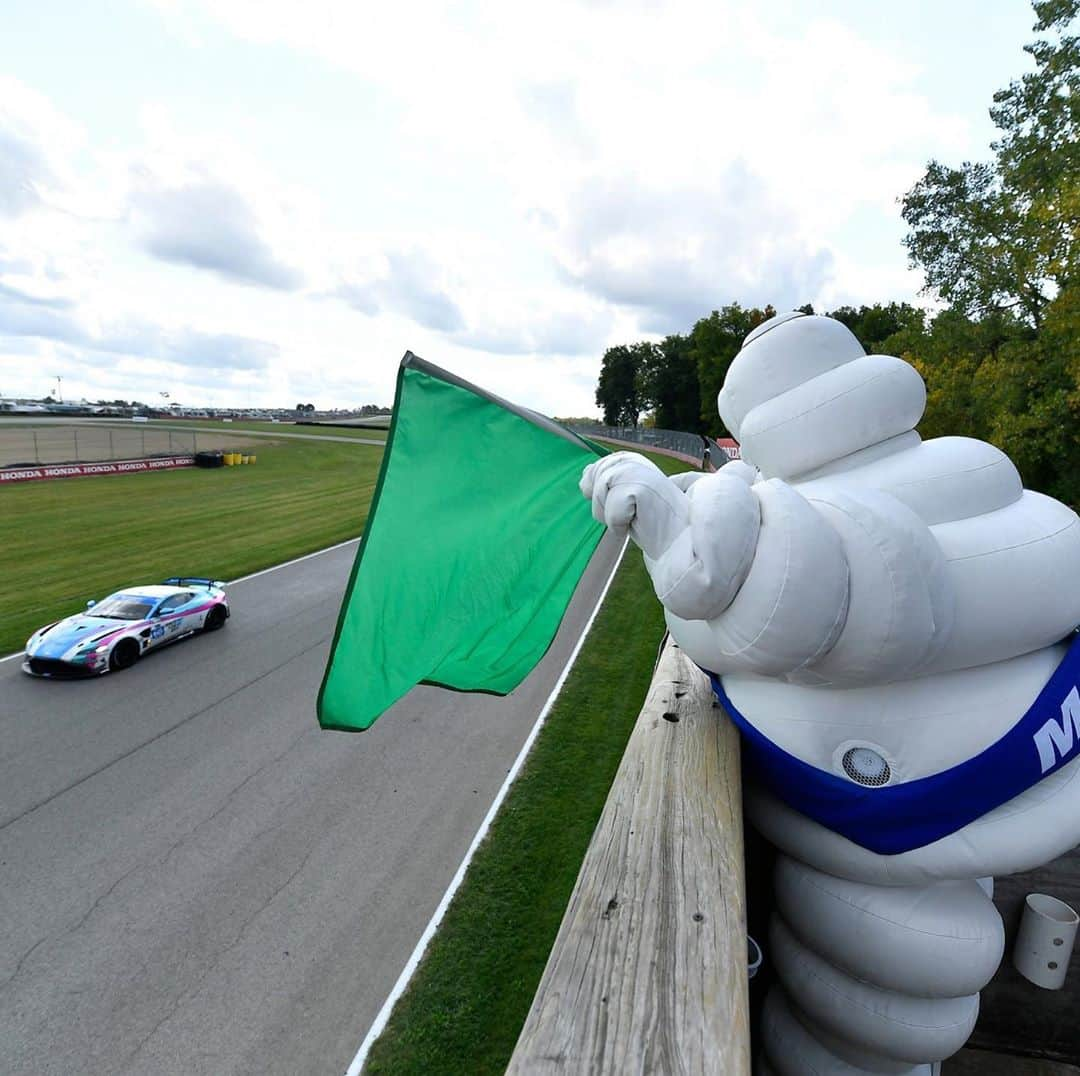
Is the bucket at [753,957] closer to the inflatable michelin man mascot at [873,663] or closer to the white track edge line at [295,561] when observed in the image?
the inflatable michelin man mascot at [873,663]

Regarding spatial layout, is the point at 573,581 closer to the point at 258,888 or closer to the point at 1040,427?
the point at 258,888

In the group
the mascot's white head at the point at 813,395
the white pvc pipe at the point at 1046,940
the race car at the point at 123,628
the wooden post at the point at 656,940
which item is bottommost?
the race car at the point at 123,628

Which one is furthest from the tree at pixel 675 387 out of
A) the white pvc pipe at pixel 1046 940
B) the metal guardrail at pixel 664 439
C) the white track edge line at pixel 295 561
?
the white pvc pipe at pixel 1046 940

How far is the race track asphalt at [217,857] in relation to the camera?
482cm

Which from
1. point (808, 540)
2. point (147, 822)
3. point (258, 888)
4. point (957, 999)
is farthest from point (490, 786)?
point (808, 540)

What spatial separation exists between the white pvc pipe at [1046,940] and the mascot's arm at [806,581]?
3.04 meters

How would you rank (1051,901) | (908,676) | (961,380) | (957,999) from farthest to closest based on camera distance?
(961,380) → (1051,901) → (957,999) → (908,676)

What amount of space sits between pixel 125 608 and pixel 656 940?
11.8 metres

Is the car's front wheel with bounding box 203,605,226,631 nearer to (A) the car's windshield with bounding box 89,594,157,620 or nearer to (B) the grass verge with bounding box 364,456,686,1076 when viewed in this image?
(A) the car's windshield with bounding box 89,594,157,620

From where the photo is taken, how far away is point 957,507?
2.84m

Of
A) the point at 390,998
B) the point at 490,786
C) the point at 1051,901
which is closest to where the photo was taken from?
the point at 1051,901

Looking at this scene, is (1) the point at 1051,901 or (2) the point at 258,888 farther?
(2) the point at 258,888

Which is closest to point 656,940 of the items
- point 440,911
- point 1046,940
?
point 1046,940

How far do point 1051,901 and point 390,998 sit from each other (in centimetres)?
437
